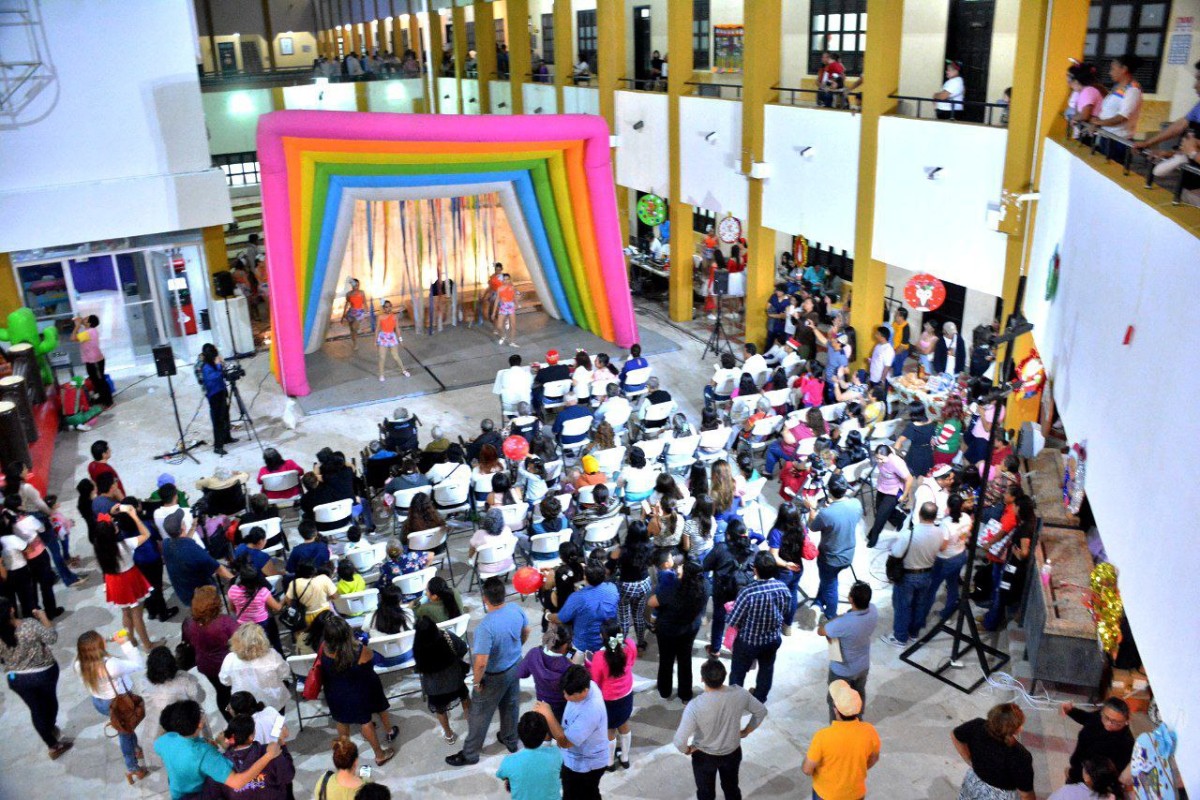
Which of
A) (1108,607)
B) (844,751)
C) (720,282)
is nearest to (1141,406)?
(1108,607)

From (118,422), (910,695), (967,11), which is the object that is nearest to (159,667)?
(910,695)

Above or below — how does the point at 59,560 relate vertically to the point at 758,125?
below

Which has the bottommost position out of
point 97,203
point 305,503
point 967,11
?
point 305,503

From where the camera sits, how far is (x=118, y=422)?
13867 mm

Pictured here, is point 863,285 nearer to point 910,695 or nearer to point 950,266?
point 950,266

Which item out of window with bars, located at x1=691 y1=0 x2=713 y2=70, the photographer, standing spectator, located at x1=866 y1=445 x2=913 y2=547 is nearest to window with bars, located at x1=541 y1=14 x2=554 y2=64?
window with bars, located at x1=691 y1=0 x2=713 y2=70

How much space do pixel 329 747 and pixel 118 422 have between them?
28.2 feet

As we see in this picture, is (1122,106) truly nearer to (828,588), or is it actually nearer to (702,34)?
(828,588)

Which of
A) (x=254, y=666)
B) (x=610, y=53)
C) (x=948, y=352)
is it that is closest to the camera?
(x=254, y=666)

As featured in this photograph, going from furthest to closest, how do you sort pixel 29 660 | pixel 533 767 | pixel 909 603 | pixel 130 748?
pixel 909 603 < pixel 130 748 < pixel 29 660 < pixel 533 767

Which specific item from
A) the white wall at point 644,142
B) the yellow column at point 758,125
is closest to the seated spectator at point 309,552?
the yellow column at point 758,125

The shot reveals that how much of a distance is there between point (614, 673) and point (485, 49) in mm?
20546

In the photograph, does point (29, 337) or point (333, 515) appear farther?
point (29, 337)

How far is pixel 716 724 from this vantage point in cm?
556
